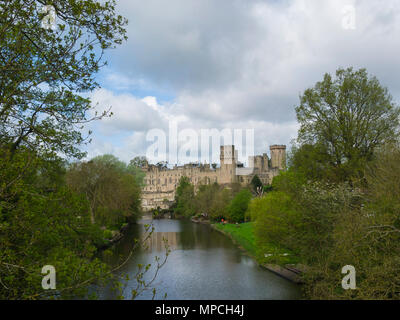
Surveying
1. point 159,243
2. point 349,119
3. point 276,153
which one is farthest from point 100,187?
point 276,153

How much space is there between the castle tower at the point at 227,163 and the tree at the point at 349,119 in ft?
246

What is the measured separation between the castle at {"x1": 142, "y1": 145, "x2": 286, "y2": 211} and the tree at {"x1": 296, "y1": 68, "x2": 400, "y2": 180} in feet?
224

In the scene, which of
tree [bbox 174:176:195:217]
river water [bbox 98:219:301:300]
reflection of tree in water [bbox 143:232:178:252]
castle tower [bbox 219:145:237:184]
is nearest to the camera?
river water [bbox 98:219:301:300]

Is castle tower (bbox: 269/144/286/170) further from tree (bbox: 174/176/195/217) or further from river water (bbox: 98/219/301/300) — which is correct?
river water (bbox: 98/219/301/300)

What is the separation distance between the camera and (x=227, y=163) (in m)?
92.9

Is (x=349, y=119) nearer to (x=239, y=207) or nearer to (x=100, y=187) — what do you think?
(x=100, y=187)

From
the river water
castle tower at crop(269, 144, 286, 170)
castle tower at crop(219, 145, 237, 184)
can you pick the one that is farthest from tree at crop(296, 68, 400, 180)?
castle tower at crop(269, 144, 286, 170)

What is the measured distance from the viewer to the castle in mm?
92625

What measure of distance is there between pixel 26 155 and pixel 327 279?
28.0ft

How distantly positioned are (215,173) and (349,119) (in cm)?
7896
